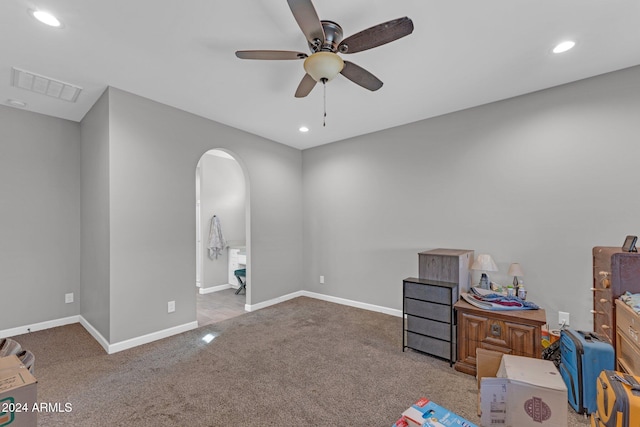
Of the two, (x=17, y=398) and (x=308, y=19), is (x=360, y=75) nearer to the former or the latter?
(x=308, y=19)

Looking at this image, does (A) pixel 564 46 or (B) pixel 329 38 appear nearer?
(B) pixel 329 38

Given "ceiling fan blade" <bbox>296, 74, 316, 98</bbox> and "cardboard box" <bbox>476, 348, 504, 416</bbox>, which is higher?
"ceiling fan blade" <bbox>296, 74, 316, 98</bbox>

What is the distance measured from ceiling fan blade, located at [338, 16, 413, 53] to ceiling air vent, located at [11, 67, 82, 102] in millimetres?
2945

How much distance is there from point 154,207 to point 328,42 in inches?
103

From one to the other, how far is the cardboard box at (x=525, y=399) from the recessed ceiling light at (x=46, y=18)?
3.87m

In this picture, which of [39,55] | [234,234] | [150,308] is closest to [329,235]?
[234,234]

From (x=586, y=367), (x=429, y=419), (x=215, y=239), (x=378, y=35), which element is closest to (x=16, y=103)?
(x=215, y=239)

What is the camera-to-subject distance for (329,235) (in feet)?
15.7

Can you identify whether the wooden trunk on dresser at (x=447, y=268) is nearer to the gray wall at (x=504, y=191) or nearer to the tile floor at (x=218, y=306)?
the gray wall at (x=504, y=191)

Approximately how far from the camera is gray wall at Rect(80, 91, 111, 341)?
9.63 feet

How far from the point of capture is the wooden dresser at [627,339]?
168 centimetres

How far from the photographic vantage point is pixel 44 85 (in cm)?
283

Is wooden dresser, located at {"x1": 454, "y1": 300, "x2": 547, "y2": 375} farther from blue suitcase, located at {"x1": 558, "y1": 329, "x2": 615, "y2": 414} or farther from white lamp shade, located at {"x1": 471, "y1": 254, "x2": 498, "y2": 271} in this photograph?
white lamp shade, located at {"x1": 471, "y1": 254, "x2": 498, "y2": 271}

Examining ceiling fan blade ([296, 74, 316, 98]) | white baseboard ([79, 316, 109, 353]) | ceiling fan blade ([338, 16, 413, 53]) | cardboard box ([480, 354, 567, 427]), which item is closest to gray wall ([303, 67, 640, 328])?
cardboard box ([480, 354, 567, 427])
